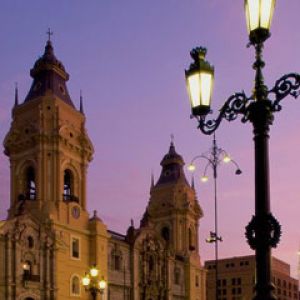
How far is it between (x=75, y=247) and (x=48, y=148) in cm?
966

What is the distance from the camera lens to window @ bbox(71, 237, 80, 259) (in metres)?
62.7

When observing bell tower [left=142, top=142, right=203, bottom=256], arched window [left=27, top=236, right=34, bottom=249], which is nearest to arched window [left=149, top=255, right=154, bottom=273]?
bell tower [left=142, top=142, right=203, bottom=256]

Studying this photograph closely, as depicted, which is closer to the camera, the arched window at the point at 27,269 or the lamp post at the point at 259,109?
the lamp post at the point at 259,109

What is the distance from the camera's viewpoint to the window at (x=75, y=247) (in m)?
62.7

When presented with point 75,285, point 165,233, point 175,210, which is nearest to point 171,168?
point 175,210

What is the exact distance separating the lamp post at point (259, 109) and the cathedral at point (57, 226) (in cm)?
4862

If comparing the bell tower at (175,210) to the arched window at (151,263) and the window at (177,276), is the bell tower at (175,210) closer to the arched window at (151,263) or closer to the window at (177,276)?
the window at (177,276)

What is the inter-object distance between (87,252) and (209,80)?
56353 mm

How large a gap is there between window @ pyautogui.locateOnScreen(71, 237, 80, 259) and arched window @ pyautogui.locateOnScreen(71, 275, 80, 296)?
6.35 feet

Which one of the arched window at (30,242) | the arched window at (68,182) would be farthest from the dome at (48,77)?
the arched window at (30,242)

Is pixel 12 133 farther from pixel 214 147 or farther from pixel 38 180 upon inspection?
pixel 214 147

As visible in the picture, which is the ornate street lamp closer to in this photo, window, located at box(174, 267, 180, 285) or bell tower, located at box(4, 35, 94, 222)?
bell tower, located at box(4, 35, 94, 222)

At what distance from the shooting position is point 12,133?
217 feet

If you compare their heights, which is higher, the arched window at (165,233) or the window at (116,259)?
the arched window at (165,233)
